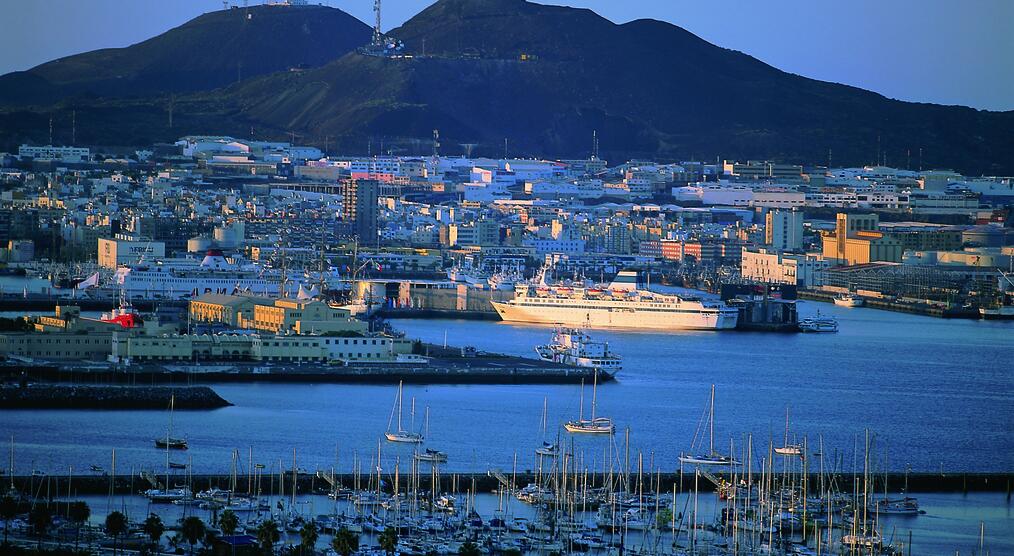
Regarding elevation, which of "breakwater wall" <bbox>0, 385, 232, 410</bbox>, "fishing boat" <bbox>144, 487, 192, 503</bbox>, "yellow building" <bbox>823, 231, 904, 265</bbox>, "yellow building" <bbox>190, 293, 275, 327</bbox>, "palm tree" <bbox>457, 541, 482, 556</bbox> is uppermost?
"yellow building" <bbox>823, 231, 904, 265</bbox>

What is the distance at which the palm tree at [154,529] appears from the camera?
1293 cm

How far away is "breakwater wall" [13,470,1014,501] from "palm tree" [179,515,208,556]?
1.71 m

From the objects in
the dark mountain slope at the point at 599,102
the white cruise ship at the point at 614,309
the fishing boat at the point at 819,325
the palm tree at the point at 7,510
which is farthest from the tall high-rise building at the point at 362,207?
the palm tree at the point at 7,510

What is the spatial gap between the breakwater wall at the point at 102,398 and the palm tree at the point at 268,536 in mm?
5957

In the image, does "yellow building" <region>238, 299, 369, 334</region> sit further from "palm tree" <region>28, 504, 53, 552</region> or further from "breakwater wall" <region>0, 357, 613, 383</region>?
"palm tree" <region>28, 504, 53, 552</region>

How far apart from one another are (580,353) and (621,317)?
800 cm

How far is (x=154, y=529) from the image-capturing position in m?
12.9

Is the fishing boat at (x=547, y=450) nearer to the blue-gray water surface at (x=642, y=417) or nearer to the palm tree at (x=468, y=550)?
the blue-gray water surface at (x=642, y=417)

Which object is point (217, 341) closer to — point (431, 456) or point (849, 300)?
point (431, 456)

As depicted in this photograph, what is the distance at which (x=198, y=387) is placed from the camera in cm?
1961

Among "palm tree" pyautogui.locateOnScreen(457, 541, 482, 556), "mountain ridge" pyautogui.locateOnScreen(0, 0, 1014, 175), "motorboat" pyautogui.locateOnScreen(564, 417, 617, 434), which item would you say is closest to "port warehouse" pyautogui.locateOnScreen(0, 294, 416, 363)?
"motorboat" pyautogui.locateOnScreen(564, 417, 617, 434)

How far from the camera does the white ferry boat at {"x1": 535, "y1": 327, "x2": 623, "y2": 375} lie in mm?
22984

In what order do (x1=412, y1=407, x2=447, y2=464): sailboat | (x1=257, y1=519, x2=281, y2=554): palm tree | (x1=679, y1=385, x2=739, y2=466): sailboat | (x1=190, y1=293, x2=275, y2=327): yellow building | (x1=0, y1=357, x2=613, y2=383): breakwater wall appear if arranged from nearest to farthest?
1. (x1=257, y1=519, x2=281, y2=554): palm tree
2. (x1=412, y1=407, x2=447, y2=464): sailboat
3. (x1=679, y1=385, x2=739, y2=466): sailboat
4. (x1=0, y1=357, x2=613, y2=383): breakwater wall
5. (x1=190, y1=293, x2=275, y2=327): yellow building

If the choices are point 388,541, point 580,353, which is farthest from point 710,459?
point 580,353
